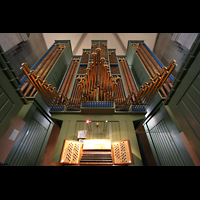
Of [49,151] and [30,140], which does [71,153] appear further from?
[49,151]

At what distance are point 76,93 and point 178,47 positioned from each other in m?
6.16

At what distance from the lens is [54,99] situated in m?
3.67

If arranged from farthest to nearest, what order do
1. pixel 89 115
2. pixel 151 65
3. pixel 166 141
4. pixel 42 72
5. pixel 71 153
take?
pixel 151 65 < pixel 42 72 < pixel 89 115 < pixel 166 141 < pixel 71 153

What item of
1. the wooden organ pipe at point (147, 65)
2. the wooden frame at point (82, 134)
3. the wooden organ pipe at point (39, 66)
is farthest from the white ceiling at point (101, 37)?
the wooden frame at point (82, 134)

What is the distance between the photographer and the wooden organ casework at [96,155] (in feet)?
7.89

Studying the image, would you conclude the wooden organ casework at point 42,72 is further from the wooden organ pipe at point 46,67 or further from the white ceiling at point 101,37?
the white ceiling at point 101,37

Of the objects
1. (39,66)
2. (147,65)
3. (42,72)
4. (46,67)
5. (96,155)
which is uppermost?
(147,65)

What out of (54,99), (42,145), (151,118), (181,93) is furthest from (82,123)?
(181,93)

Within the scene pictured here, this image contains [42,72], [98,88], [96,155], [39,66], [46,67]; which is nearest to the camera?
[96,155]

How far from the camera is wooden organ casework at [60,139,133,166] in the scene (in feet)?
7.89

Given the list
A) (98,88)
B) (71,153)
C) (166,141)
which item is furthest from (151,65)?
(71,153)

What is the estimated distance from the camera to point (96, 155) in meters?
2.65

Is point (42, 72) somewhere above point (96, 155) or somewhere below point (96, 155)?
above

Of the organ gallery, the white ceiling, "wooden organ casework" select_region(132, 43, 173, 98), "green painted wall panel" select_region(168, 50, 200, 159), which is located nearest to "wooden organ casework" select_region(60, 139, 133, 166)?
the organ gallery
